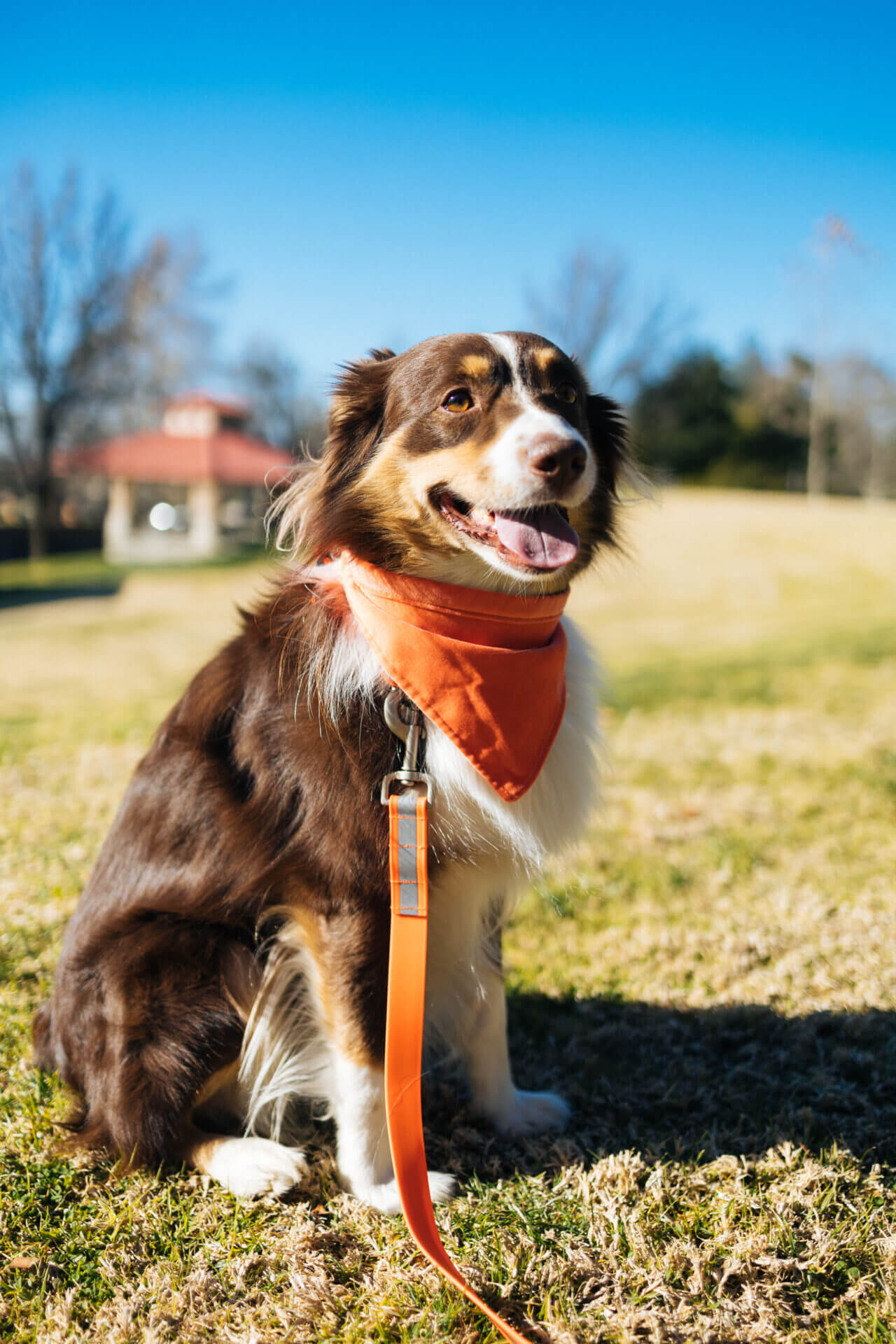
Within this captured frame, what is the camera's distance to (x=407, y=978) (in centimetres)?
219

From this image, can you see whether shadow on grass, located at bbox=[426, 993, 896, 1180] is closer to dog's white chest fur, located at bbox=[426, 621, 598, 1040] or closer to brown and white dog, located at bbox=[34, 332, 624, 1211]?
brown and white dog, located at bbox=[34, 332, 624, 1211]

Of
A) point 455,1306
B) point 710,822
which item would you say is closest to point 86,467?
point 710,822

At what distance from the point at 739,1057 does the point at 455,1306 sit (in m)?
1.34

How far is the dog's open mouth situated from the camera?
7.68 feet

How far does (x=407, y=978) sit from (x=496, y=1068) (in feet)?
2.17

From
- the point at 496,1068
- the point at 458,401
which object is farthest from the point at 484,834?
the point at 458,401

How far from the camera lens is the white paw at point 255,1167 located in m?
2.37

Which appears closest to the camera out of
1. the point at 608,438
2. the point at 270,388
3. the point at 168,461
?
the point at 608,438

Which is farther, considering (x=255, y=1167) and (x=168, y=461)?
(x=168, y=461)

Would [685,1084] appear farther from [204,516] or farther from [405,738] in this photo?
[204,516]

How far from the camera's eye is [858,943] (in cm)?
362

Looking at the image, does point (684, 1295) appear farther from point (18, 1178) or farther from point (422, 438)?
point (422, 438)

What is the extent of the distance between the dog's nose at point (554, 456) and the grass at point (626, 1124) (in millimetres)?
840

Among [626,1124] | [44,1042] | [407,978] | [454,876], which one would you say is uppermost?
[454,876]
